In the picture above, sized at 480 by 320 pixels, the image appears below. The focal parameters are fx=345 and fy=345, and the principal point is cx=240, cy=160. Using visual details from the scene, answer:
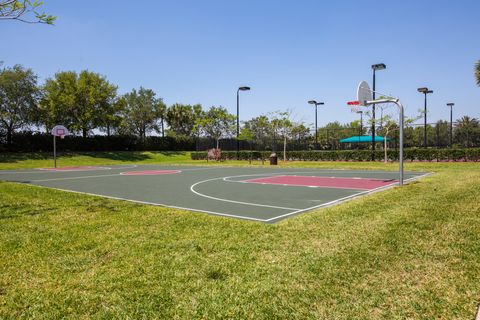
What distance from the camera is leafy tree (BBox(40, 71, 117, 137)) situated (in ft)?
132

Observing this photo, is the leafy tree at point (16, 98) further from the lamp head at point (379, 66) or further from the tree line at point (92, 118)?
the lamp head at point (379, 66)

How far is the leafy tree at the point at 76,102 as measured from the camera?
4012 centimetres

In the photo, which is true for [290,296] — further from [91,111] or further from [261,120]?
[261,120]

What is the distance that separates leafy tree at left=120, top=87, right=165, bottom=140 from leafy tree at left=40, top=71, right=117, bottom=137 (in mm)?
13463

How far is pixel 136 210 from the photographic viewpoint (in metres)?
7.49

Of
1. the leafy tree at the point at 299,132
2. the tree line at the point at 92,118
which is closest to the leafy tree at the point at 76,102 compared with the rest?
the tree line at the point at 92,118

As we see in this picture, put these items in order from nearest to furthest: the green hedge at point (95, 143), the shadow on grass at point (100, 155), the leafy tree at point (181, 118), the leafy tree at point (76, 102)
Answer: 1. the shadow on grass at point (100, 155)
2. the green hedge at point (95, 143)
3. the leafy tree at point (76, 102)
4. the leafy tree at point (181, 118)

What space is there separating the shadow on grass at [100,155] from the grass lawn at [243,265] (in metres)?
30.7

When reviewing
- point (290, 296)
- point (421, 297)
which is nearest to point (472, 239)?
point (421, 297)

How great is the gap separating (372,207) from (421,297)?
14.5ft

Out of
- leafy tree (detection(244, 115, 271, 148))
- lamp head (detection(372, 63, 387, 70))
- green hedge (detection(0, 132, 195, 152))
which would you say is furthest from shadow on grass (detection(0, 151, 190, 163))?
lamp head (detection(372, 63, 387, 70))

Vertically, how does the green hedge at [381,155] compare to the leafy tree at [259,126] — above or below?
below

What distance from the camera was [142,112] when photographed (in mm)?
58406

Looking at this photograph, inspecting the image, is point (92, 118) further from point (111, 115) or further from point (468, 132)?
point (468, 132)
